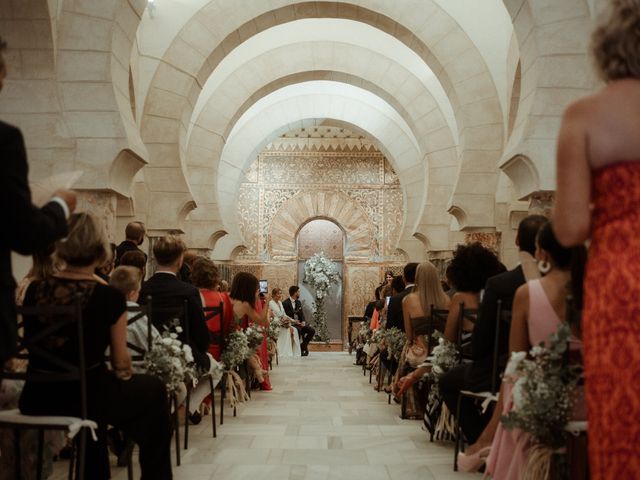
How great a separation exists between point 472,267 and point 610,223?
373 cm

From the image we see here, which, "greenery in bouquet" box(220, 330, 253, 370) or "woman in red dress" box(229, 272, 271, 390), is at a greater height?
"woman in red dress" box(229, 272, 271, 390)

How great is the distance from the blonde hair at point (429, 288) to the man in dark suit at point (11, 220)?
5193 millimetres

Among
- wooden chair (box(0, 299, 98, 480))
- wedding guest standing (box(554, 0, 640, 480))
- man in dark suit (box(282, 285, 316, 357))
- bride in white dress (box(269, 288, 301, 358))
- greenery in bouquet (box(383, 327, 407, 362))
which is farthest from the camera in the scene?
man in dark suit (box(282, 285, 316, 357))

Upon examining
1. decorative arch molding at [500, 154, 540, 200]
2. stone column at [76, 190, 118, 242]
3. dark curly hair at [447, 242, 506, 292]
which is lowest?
dark curly hair at [447, 242, 506, 292]

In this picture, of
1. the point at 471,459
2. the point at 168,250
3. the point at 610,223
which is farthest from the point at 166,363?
the point at 610,223

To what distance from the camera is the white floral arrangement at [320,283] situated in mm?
24453

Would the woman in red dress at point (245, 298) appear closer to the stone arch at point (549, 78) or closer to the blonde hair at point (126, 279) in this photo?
the stone arch at point (549, 78)

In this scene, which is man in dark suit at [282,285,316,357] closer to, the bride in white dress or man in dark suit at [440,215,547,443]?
the bride in white dress

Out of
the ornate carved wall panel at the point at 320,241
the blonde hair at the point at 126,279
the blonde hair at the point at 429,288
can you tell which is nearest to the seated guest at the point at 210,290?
the blonde hair at the point at 429,288

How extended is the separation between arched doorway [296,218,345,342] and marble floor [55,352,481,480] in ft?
51.8

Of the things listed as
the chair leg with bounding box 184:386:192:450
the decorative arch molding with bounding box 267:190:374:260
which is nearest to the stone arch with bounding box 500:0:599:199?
the chair leg with bounding box 184:386:192:450

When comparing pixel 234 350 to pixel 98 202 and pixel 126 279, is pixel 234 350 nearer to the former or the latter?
pixel 98 202

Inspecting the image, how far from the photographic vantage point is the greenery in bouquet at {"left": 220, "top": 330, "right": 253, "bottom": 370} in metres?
7.04

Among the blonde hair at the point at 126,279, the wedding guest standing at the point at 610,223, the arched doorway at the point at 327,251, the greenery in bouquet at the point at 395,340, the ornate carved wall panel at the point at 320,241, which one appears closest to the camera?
the wedding guest standing at the point at 610,223
